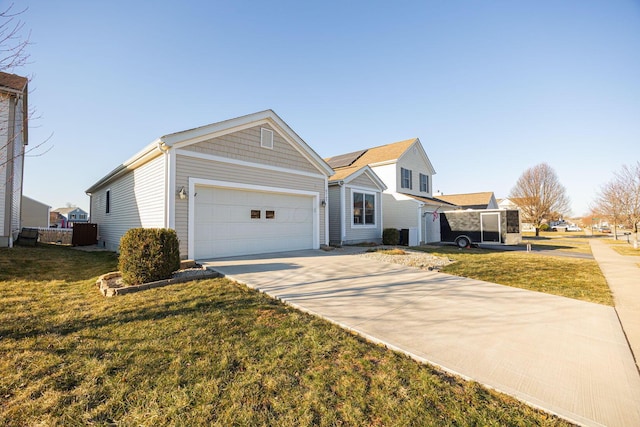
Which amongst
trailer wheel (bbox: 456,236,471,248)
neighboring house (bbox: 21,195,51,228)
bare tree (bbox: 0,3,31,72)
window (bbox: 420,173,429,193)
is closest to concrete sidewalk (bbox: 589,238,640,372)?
trailer wheel (bbox: 456,236,471,248)

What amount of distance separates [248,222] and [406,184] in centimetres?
1379

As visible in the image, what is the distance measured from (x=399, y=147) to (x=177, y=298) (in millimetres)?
19140

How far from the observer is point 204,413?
199cm

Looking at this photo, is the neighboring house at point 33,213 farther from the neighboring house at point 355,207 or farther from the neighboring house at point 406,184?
the neighboring house at point 355,207

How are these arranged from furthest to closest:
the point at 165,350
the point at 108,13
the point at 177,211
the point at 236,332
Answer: the point at 177,211, the point at 108,13, the point at 236,332, the point at 165,350

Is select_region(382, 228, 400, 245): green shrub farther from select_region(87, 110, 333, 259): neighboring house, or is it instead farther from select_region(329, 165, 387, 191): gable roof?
select_region(87, 110, 333, 259): neighboring house

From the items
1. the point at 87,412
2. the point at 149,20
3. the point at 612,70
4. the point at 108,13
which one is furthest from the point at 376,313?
the point at 612,70

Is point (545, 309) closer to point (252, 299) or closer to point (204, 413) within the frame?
point (252, 299)

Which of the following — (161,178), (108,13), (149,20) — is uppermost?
(149,20)

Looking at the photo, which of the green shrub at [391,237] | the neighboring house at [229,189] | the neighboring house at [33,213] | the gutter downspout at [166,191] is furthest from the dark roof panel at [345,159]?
the neighboring house at [33,213]

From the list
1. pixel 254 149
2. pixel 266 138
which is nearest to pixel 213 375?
pixel 254 149

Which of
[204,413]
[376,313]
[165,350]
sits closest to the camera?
[204,413]

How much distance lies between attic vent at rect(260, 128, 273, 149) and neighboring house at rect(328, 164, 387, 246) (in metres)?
4.59

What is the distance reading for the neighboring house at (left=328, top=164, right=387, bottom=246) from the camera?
45.4 ft
